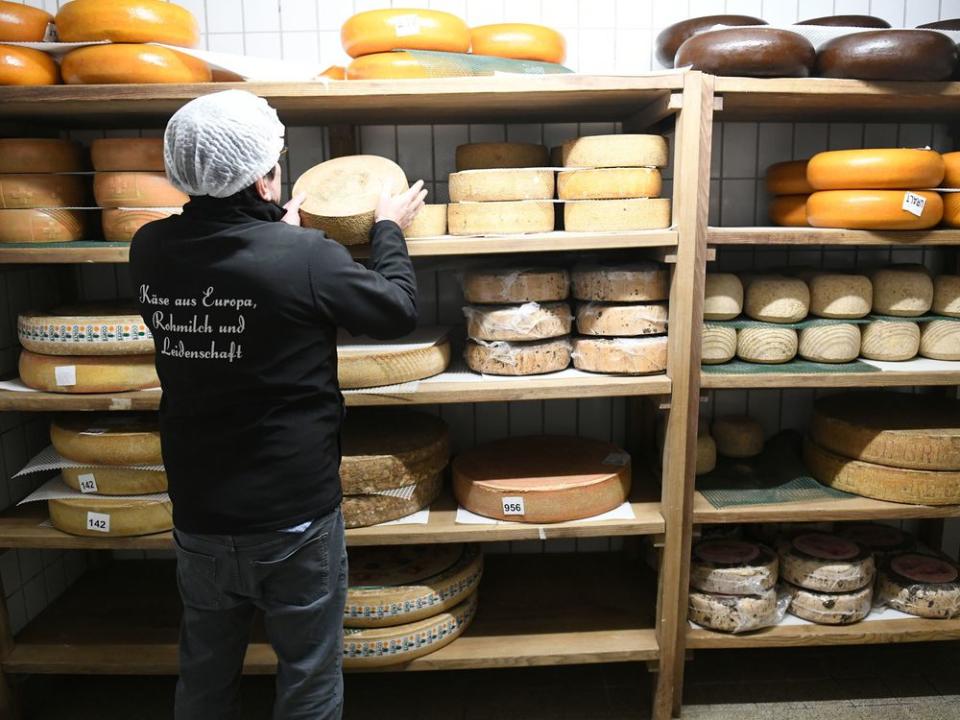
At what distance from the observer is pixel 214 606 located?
1.55 m

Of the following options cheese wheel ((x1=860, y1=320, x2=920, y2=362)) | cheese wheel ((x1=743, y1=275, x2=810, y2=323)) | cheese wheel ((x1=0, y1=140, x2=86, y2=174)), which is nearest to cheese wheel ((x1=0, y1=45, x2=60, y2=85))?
cheese wheel ((x1=0, y1=140, x2=86, y2=174))

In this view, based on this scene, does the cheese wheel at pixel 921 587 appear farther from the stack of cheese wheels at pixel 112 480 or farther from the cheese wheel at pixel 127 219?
the cheese wheel at pixel 127 219

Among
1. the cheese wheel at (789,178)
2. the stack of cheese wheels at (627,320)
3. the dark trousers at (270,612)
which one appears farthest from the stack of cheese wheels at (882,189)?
the dark trousers at (270,612)

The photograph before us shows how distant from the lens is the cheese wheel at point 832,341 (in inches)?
82.2

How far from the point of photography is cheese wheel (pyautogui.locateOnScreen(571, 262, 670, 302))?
1978 mm

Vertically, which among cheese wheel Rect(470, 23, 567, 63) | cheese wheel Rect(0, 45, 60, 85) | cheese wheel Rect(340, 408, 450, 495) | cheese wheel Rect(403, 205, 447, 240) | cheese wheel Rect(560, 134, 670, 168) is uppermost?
cheese wheel Rect(470, 23, 567, 63)

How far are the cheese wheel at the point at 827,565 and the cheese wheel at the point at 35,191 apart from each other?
2.37 meters

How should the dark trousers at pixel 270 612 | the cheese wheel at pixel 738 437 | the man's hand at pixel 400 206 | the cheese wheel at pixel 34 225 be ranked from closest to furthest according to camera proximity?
the dark trousers at pixel 270 612, the man's hand at pixel 400 206, the cheese wheel at pixel 34 225, the cheese wheel at pixel 738 437

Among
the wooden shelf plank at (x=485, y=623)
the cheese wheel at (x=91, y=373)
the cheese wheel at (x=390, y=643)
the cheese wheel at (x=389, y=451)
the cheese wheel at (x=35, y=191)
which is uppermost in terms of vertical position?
the cheese wheel at (x=35, y=191)

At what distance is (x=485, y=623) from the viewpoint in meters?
2.26

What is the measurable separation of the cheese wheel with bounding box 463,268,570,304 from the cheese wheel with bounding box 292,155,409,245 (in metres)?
0.34

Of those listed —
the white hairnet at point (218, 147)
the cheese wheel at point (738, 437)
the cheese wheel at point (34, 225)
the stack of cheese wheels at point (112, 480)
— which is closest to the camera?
the white hairnet at point (218, 147)

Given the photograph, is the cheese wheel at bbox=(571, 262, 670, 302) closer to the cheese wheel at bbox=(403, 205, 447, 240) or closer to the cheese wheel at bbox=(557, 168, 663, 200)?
the cheese wheel at bbox=(557, 168, 663, 200)

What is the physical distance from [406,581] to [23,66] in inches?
66.5
